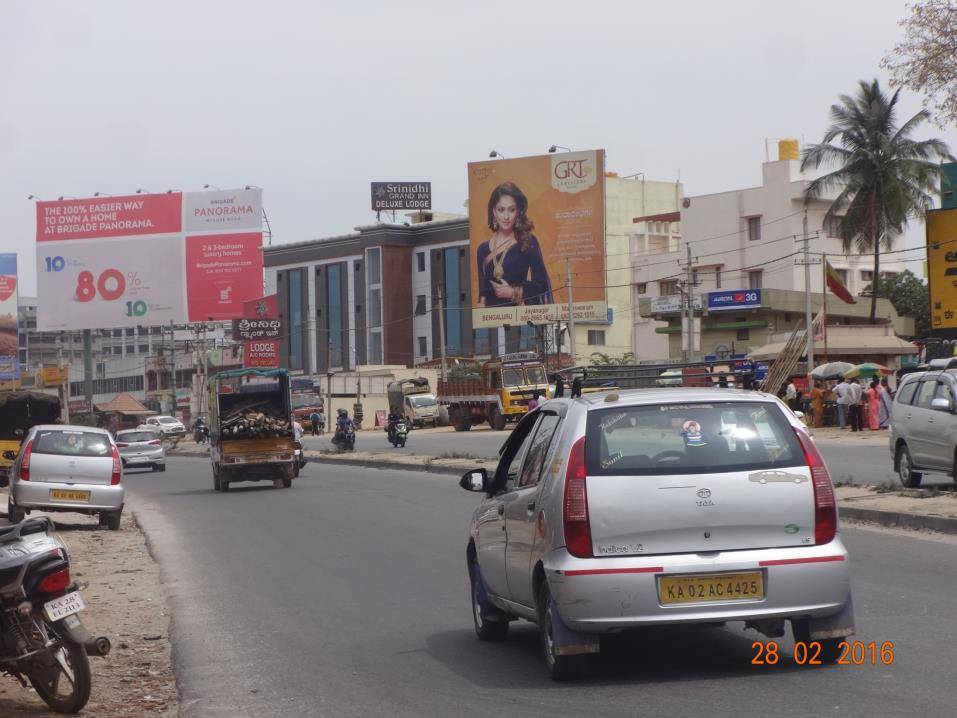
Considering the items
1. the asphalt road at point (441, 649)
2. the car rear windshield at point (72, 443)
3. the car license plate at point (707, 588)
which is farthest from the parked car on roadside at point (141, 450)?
the car license plate at point (707, 588)

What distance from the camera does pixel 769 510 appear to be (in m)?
6.85

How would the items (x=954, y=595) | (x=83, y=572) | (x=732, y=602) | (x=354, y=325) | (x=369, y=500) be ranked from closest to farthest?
(x=732, y=602) → (x=954, y=595) → (x=83, y=572) → (x=369, y=500) → (x=354, y=325)

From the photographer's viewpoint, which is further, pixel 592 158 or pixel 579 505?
pixel 592 158

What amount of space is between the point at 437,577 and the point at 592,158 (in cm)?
5400

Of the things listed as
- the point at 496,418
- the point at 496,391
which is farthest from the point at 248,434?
the point at 496,418

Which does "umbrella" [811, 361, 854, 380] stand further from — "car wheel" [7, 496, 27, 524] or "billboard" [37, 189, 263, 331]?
"car wheel" [7, 496, 27, 524]

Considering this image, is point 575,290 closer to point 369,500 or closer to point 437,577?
point 369,500

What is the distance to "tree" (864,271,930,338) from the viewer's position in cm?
8019

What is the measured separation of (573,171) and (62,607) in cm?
5981

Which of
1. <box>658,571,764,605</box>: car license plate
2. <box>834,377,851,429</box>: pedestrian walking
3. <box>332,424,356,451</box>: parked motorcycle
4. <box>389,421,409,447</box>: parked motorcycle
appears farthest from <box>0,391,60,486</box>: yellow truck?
<box>658,571,764,605</box>: car license plate

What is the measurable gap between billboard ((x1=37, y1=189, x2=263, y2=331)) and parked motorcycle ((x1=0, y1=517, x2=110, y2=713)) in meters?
53.5

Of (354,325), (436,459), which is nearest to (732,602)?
(436,459)

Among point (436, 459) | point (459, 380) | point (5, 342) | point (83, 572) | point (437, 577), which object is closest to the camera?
point (437, 577)
